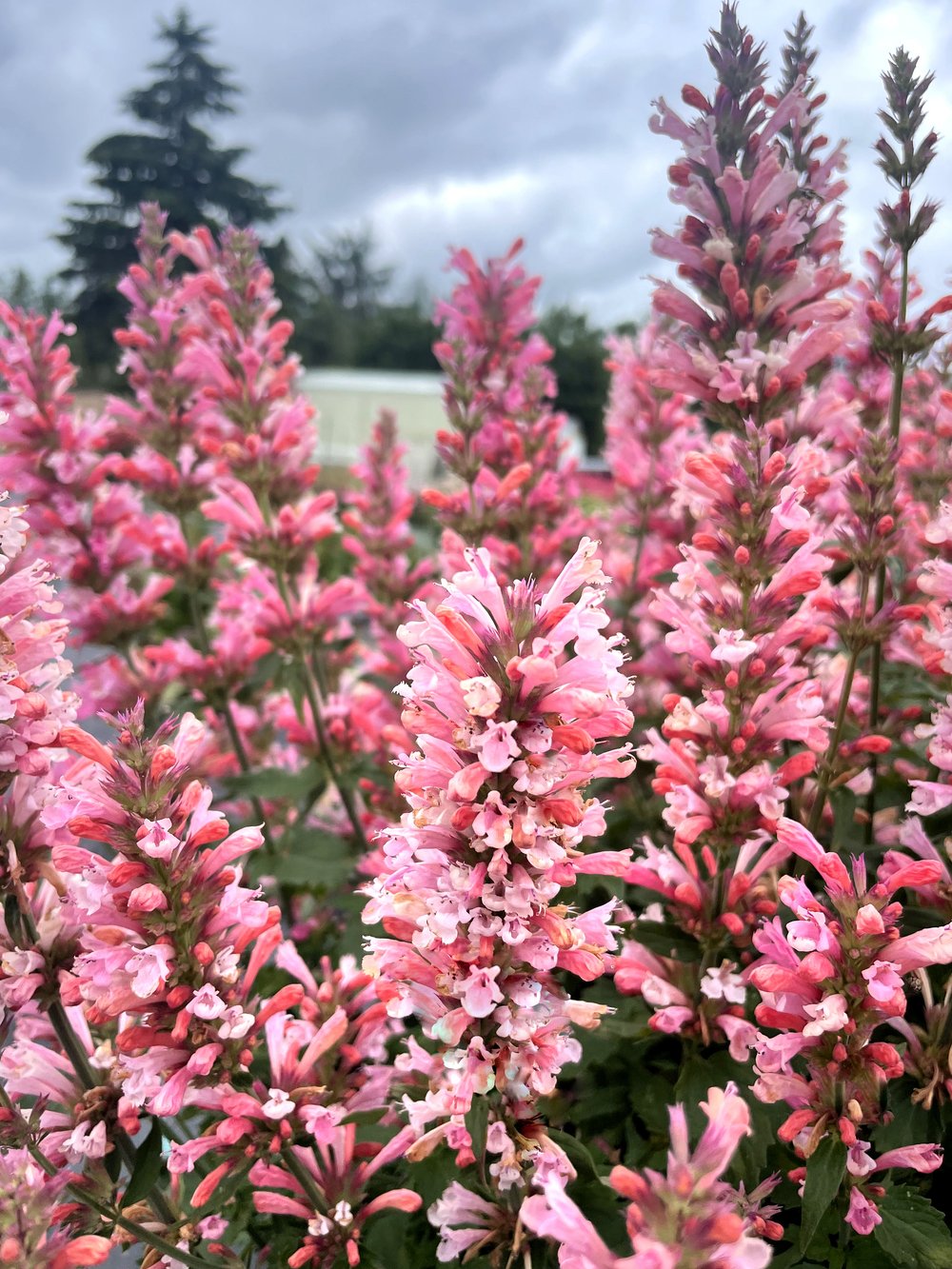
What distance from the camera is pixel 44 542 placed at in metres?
3.64

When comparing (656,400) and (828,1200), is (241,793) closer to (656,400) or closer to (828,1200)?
(828,1200)

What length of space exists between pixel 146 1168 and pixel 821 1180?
1.35 m

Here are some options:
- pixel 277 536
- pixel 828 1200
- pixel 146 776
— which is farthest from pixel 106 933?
pixel 277 536

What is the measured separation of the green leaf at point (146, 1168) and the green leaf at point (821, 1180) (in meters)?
1.29

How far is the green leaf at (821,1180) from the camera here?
1.59m

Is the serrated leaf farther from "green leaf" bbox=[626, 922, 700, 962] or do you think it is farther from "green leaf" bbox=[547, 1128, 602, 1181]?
"green leaf" bbox=[626, 922, 700, 962]

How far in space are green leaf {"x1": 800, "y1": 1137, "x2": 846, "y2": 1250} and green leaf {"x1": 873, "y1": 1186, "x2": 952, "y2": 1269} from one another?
16cm

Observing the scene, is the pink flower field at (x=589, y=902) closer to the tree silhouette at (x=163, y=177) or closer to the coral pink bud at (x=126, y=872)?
the coral pink bud at (x=126, y=872)

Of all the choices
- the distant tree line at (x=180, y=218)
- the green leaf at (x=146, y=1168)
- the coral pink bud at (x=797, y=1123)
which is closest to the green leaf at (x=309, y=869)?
the green leaf at (x=146, y=1168)

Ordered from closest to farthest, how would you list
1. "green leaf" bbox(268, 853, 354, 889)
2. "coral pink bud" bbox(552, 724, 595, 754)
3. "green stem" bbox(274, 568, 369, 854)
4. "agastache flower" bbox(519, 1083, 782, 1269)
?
"agastache flower" bbox(519, 1083, 782, 1269) < "coral pink bud" bbox(552, 724, 595, 754) < "green leaf" bbox(268, 853, 354, 889) < "green stem" bbox(274, 568, 369, 854)

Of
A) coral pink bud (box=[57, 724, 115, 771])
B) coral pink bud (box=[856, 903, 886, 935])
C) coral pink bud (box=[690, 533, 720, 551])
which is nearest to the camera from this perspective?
coral pink bud (box=[856, 903, 886, 935])

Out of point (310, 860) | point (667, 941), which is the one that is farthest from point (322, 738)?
point (667, 941)

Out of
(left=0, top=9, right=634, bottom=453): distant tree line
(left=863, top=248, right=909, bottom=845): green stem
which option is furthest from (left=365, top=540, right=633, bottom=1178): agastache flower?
(left=0, top=9, right=634, bottom=453): distant tree line

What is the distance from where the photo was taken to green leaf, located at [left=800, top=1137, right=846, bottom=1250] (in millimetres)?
1590
